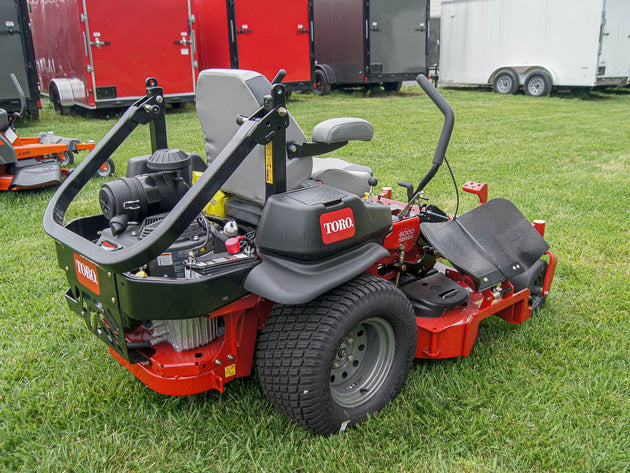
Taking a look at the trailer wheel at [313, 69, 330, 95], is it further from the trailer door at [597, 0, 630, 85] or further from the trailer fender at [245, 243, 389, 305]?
the trailer fender at [245, 243, 389, 305]

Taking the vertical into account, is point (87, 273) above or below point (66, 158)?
above

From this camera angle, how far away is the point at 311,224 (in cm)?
226

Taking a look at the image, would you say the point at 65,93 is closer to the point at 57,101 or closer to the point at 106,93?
the point at 57,101

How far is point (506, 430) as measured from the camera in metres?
2.60

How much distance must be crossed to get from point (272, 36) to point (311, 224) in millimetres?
11631

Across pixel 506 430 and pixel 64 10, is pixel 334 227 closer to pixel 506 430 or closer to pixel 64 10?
pixel 506 430

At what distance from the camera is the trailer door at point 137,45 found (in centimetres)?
1091

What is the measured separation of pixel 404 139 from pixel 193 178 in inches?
256

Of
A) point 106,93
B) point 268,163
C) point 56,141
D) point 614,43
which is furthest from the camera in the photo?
point 614,43

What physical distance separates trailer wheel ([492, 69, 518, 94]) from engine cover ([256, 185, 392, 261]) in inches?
597

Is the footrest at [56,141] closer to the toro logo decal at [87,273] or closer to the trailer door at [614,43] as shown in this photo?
the toro logo decal at [87,273]

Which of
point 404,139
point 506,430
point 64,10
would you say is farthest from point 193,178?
point 64,10

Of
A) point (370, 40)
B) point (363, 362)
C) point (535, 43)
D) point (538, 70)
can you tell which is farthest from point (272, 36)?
point (363, 362)

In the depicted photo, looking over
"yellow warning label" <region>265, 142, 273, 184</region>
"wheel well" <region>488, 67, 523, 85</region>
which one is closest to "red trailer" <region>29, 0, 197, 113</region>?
"wheel well" <region>488, 67, 523, 85</region>
